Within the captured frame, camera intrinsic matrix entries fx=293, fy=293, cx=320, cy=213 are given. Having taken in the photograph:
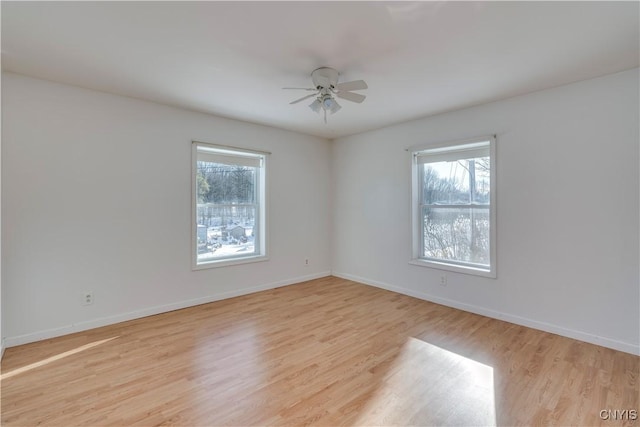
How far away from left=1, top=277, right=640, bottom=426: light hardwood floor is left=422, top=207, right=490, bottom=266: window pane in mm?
792

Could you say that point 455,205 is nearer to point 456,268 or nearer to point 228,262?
point 456,268

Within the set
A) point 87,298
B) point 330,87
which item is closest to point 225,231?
point 87,298

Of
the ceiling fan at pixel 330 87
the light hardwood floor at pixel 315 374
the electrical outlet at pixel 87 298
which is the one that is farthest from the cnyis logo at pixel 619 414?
the electrical outlet at pixel 87 298

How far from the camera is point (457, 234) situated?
3877mm

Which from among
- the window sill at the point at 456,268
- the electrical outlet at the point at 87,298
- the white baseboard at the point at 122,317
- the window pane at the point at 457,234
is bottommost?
the white baseboard at the point at 122,317

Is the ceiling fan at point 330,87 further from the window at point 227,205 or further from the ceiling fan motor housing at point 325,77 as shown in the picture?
the window at point 227,205

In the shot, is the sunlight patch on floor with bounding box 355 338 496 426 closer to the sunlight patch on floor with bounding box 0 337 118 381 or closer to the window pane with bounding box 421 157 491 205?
the window pane with bounding box 421 157 491 205

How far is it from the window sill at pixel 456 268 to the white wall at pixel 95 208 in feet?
8.45

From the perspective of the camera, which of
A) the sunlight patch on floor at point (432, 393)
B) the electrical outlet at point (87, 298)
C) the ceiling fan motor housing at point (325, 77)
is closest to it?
the sunlight patch on floor at point (432, 393)

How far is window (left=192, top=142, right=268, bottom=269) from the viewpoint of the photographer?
3957 mm

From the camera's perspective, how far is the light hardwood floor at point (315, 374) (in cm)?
183

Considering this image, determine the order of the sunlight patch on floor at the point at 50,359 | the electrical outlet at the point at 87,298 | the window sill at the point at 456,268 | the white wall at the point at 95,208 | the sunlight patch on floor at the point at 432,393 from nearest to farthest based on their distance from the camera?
the sunlight patch on floor at the point at 432,393 < the sunlight patch on floor at the point at 50,359 < the white wall at the point at 95,208 < the electrical outlet at the point at 87,298 < the window sill at the point at 456,268

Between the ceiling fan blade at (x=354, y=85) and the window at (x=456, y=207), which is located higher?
the ceiling fan blade at (x=354, y=85)

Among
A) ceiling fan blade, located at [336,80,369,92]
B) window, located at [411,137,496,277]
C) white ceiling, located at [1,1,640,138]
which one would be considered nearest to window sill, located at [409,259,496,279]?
window, located at [411,137,496,277]
